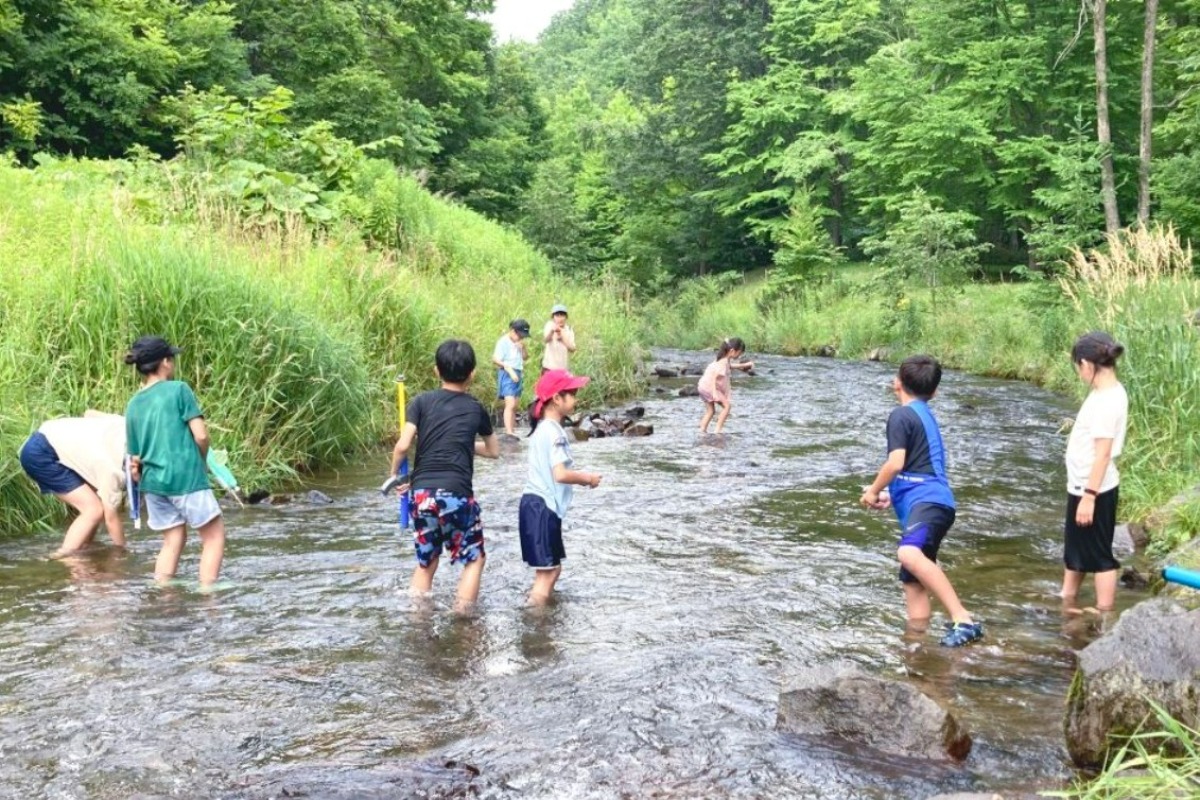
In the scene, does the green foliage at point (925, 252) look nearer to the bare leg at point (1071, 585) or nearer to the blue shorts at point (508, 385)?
the blue shorts at point (508, 385)

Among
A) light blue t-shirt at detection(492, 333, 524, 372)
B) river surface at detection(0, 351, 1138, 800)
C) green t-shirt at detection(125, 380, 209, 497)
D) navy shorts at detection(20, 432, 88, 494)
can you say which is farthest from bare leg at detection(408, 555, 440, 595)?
light blue t-shirt at detection(492, 333, 524, 372)

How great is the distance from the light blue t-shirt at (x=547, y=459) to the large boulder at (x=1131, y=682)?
312cm

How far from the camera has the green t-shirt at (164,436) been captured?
6320mm

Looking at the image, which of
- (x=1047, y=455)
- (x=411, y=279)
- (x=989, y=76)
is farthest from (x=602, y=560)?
(x=989, y=76)

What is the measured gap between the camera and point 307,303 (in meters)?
11.4

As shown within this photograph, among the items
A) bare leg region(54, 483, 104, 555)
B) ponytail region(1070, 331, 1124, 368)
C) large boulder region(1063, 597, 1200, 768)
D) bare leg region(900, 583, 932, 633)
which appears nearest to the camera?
large boulder region(1063, 597, 1200, 768)

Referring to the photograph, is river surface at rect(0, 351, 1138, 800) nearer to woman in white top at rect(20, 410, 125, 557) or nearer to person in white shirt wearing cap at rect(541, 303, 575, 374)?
woman in white top at rect(20, 410, 125, 557)

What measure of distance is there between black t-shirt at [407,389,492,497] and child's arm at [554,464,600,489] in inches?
20.7

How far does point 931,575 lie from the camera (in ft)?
18.1

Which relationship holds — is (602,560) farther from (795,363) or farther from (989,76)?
A: (989,76)

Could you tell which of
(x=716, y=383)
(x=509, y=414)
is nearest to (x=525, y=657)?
(x=509, y=414)

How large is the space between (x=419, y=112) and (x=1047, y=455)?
2451 centimetres

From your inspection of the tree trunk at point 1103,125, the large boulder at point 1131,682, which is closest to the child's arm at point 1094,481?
the large boulder at point 1131,682

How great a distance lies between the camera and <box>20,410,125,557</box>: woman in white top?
283 inches
